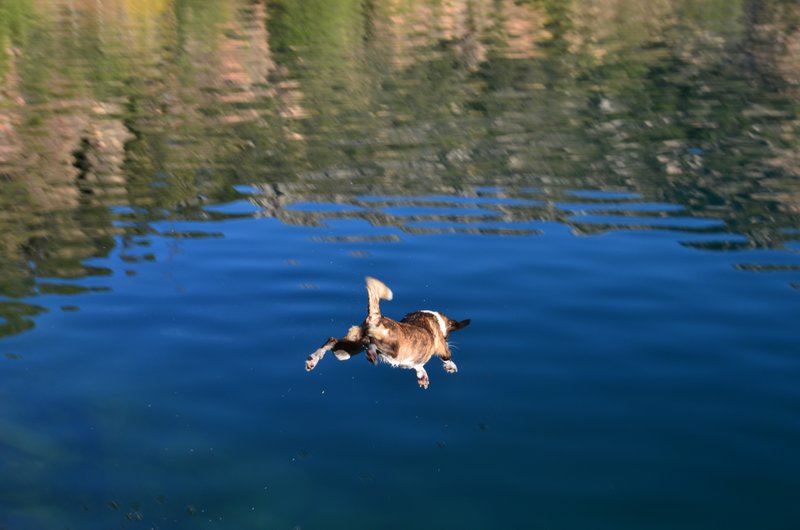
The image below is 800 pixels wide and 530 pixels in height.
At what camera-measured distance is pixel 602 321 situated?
16.9 metres

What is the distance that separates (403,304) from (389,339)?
5210mm

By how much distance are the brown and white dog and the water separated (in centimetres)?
87

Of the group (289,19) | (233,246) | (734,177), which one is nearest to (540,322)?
(233,246)

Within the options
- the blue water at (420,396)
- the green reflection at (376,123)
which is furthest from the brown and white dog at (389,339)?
the green reflection at (376,123)

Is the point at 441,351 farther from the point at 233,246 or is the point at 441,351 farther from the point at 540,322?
the point at 233,246

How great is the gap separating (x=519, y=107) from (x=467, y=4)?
45.1 metres

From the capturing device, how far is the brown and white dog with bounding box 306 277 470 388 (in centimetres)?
1230

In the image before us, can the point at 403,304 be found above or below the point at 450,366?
below

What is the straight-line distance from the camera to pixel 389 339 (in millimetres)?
12422

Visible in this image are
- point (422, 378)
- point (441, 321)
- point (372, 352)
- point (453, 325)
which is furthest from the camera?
point (453, 325)

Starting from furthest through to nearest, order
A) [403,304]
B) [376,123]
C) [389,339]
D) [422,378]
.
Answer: [376,123], [403,304], [422,378], [389,339]

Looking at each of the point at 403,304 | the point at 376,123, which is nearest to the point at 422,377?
the point at 403,304

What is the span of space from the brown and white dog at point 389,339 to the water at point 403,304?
870 mm

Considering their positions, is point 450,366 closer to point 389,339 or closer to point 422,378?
point 422,378
